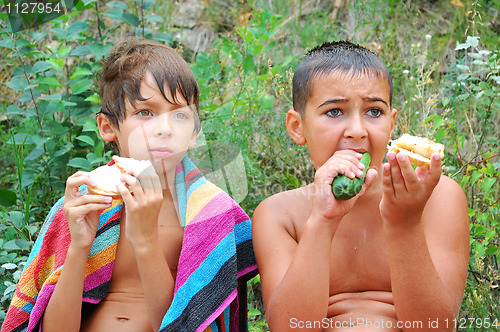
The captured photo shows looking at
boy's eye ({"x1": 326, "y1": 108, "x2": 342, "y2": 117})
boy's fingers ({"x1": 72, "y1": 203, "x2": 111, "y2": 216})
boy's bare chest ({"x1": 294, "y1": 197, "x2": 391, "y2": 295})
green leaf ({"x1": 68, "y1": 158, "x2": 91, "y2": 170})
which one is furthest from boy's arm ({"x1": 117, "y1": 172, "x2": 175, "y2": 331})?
green leaf ({"x1": 68, "y1": 158, "x2": 91, "y2": 170})

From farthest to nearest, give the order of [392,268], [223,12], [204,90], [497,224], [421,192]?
1. [223,12]
2. [204,90]
3. [497,224]
4. [392,268]
5. [421,192]

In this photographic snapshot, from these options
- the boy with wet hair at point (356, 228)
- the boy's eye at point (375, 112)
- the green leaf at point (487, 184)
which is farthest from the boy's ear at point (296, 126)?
the green leaf at point (487, 184)

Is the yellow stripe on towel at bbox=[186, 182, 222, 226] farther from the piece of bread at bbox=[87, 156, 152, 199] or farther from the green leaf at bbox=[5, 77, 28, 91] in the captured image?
the green leaf at bbox=[5, 77, 28, 91]

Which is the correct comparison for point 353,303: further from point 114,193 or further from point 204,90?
point 204,90

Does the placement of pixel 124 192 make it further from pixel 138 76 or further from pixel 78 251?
pixel 138 76

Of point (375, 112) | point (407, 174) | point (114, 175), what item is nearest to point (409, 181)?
point (407, 174)

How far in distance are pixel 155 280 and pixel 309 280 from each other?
0.58 m

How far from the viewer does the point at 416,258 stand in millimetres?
1812

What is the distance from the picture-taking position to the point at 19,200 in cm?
332

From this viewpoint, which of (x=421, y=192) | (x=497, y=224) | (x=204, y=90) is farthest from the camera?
(x=204, y=90)

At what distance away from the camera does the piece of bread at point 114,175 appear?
1.99 meters

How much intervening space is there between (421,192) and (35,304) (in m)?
1.52

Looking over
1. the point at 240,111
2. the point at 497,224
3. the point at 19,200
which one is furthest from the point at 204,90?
the point at 497,224

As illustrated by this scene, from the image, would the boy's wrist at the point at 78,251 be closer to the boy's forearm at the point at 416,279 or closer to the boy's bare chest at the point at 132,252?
the boy's bare chest at the point at 132,252
